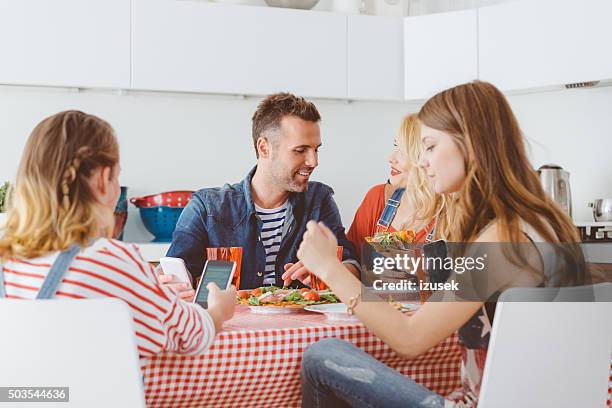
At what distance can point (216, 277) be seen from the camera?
1.85 metres

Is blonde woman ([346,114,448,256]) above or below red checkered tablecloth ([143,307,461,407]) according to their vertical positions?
above

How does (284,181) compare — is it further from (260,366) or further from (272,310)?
(260,366)

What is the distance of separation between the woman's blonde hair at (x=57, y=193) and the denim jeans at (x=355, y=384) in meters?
0.46

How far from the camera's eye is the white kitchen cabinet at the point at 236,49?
3.65m

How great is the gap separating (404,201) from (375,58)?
1.27 meters

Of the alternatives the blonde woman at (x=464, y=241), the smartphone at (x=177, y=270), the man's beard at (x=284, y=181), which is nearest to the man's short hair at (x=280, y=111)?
the man's beard at (x=284, y=181)

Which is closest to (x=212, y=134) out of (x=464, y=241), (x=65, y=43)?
(x=65, y=43)

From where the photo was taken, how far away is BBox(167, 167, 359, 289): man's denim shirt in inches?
104

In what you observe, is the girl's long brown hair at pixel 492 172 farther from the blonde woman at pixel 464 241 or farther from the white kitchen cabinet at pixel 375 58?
the white kitchen cabinet at pixel 375 58

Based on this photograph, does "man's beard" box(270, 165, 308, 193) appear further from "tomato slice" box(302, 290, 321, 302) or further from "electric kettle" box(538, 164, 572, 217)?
"electric kettle" box(538, 164, 572, 217)

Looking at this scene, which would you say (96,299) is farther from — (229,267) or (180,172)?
(180,172)

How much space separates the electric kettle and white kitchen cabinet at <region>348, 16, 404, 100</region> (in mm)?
824

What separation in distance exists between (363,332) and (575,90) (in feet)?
8.95

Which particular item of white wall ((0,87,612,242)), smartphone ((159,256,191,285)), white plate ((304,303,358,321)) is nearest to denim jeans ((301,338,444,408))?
white plate ((304,303,358,321))
